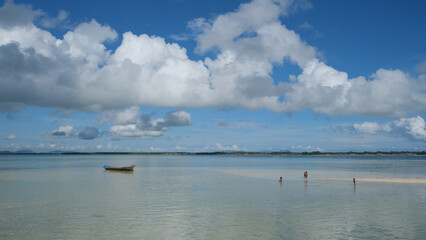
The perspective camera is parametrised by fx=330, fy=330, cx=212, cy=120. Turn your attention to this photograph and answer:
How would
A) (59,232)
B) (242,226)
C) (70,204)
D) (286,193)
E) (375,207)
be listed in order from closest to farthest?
(59,232) → (242,226) → (375,207) → (70,204) → (286,193)

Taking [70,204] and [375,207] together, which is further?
[70,204]

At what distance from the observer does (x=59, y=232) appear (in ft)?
75.0

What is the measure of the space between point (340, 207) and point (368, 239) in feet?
35.4

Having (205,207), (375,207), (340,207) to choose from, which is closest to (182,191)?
(205,207)

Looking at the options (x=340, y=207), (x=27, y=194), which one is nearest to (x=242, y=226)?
(x=340, y=207)

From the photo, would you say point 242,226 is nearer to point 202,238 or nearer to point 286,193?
point 202,238

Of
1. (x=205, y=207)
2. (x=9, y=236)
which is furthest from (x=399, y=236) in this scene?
(x=9, y=236)

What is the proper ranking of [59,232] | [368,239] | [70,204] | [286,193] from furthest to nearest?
[286,193] → [70,204] → [59,232] → [368,239]

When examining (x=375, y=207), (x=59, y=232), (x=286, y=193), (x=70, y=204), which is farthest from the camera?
(x=286, y=193)

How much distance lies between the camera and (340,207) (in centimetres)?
3158

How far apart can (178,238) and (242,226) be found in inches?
206

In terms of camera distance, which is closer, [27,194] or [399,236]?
[399,236]

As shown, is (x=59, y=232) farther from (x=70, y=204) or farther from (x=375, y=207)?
(x=375, y=207)

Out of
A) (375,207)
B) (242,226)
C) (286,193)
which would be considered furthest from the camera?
(286,193)
